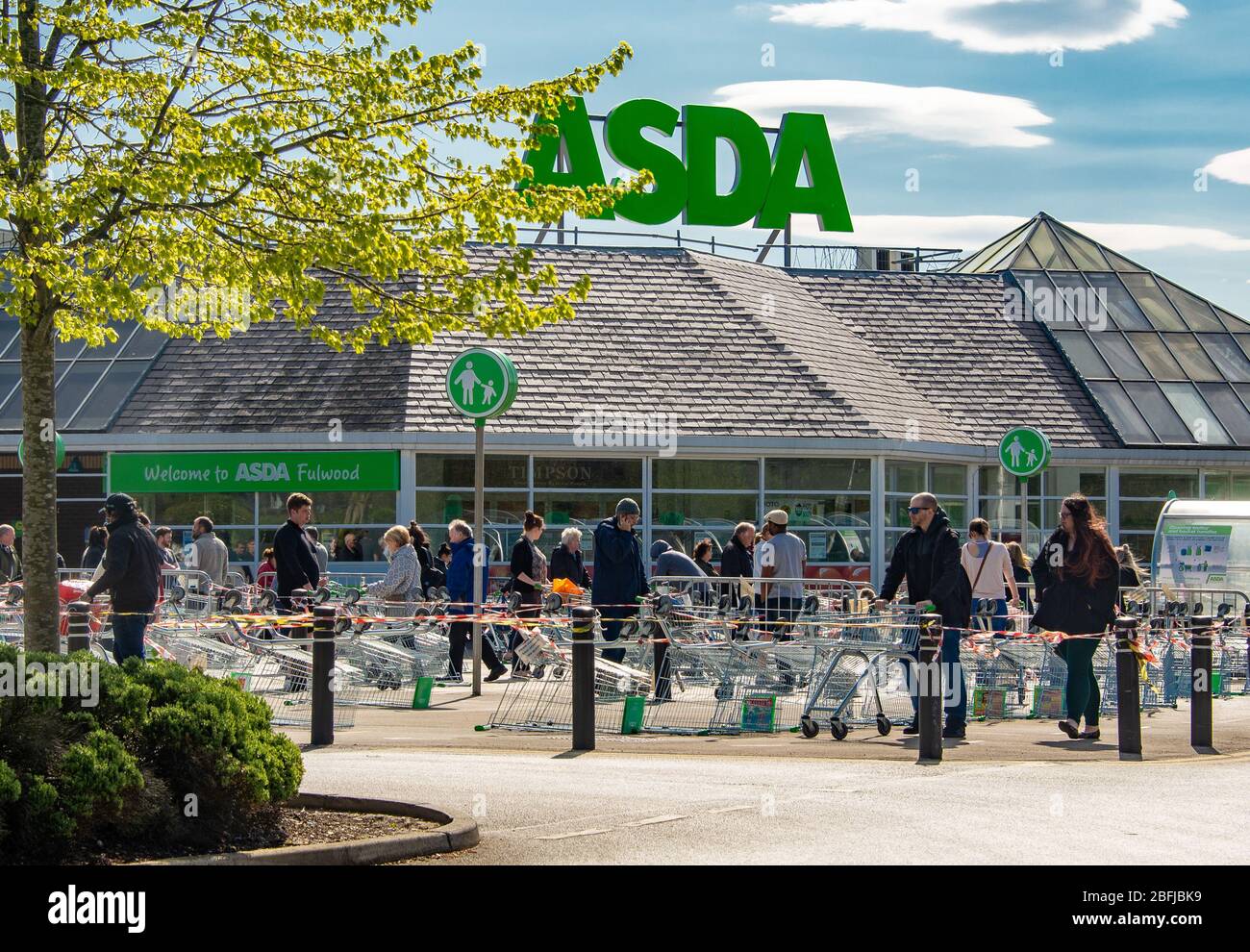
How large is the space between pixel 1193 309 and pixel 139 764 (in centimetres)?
3639

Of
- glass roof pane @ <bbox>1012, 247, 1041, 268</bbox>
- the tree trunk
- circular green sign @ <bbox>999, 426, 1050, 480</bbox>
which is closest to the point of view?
the tree trunk

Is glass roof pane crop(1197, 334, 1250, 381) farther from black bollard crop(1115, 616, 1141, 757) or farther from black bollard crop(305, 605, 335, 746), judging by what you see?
black bollard crop(305, 605, 335, 746)

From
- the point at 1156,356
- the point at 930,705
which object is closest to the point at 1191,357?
the point at 1156,356

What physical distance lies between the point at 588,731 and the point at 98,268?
5.22 m

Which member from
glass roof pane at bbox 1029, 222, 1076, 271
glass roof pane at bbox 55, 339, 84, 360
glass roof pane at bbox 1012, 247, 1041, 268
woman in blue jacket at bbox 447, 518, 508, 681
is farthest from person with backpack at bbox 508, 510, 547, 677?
glass roof pane at bbox 1029, 222, 1076, 271

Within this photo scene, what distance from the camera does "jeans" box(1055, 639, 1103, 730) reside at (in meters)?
14.3

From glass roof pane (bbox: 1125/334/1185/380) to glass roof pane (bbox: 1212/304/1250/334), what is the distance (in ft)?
7.57

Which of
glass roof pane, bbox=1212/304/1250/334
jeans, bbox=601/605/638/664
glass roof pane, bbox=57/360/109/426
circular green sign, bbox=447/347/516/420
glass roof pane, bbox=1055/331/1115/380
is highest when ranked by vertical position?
glass roof pane, bbox=1212/304/1250/334

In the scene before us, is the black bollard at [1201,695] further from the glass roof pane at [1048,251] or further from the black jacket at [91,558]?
the glass roof pane at [1048,251]

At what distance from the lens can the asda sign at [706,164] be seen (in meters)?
35.9

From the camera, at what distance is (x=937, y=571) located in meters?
14.3

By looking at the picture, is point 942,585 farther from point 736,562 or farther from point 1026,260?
point 1026,260
